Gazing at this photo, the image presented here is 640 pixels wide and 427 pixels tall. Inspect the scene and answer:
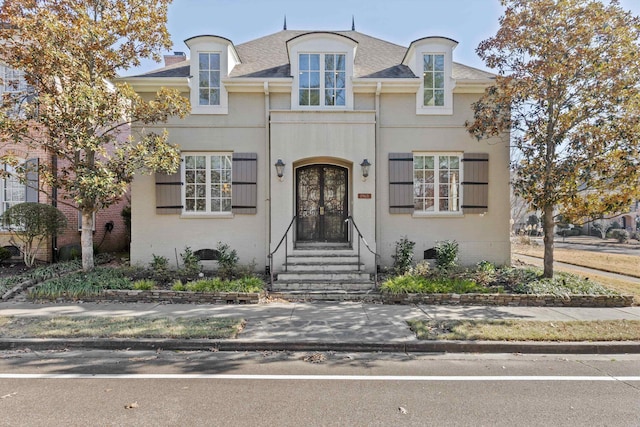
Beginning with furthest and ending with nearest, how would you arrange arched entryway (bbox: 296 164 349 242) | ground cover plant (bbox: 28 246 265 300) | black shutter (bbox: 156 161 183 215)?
arched entryway (bbox: 296 164 349 242) → black shutter (bbox: 156 161 183 215) → ground cover plant (bbox: 28 246 265 300)

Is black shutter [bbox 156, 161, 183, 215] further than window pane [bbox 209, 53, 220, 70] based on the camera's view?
No

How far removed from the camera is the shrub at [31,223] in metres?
9.46

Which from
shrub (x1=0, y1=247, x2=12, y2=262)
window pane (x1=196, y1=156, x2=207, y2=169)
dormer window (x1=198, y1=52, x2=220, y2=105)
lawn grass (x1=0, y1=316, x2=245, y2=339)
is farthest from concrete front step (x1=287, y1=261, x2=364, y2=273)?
shrub (x1=0, y1=247, x2=12, y2=262)

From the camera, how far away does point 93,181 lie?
7652mm

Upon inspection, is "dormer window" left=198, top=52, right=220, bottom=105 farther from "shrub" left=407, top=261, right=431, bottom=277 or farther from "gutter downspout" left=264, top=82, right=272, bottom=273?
"shrub" left=407, top=261, right=431, bottom=277

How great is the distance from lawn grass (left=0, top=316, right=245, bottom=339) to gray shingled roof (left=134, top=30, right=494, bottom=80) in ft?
22.4

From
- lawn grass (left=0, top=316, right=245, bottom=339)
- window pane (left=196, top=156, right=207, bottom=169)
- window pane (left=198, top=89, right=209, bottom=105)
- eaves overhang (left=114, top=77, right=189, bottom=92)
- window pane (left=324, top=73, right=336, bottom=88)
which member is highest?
window pane (left=324, top=73, right=336, bottom=88)

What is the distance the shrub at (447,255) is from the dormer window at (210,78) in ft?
24.2

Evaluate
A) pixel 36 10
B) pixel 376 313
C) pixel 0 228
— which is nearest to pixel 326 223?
pixel 376 313

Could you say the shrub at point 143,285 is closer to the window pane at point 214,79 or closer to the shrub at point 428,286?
the shrub at point 428,286

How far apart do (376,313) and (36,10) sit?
979 centimetres

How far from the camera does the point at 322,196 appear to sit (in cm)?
1055

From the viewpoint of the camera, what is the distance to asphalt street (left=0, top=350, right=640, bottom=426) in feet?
11.2

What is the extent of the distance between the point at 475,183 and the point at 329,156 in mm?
4237
